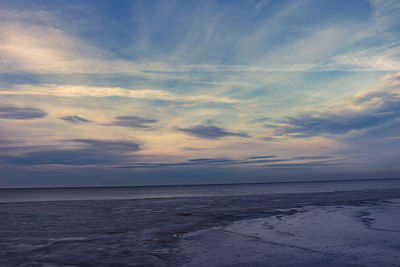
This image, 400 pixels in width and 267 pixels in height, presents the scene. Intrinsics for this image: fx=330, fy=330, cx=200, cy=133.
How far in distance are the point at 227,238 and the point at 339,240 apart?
4.89 meters

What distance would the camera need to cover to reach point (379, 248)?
12.3m

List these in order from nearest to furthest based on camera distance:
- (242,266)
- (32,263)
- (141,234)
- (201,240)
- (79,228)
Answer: (242,266) < (32,263) < (201,240) < (141,234) < (79,228)

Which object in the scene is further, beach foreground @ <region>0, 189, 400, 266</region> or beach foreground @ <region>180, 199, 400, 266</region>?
beach foreground @ <region>0, 189, 400, 266</region>

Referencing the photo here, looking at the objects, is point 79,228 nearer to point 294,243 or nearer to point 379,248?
point 294,243

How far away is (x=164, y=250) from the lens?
1294 cm

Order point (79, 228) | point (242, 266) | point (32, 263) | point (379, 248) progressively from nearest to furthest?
1. point (242, 266)
2. point (32, 263)
3. point (379, 248)
4. point (79, 228)

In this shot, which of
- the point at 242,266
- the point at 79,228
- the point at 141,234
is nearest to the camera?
the point at 242,266

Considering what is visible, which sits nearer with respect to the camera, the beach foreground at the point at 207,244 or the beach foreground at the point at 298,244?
the beach foreground at the point at 298,244

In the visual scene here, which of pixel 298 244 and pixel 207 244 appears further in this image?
pixel 207 244

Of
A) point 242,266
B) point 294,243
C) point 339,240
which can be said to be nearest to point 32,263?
point 242,266

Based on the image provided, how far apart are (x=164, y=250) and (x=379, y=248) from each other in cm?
812

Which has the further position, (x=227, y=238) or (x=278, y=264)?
(x=227, y=238)

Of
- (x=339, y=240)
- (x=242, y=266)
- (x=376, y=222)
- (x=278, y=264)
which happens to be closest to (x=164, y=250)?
(x=242, y=266)

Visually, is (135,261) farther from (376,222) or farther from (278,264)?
(376,222)
